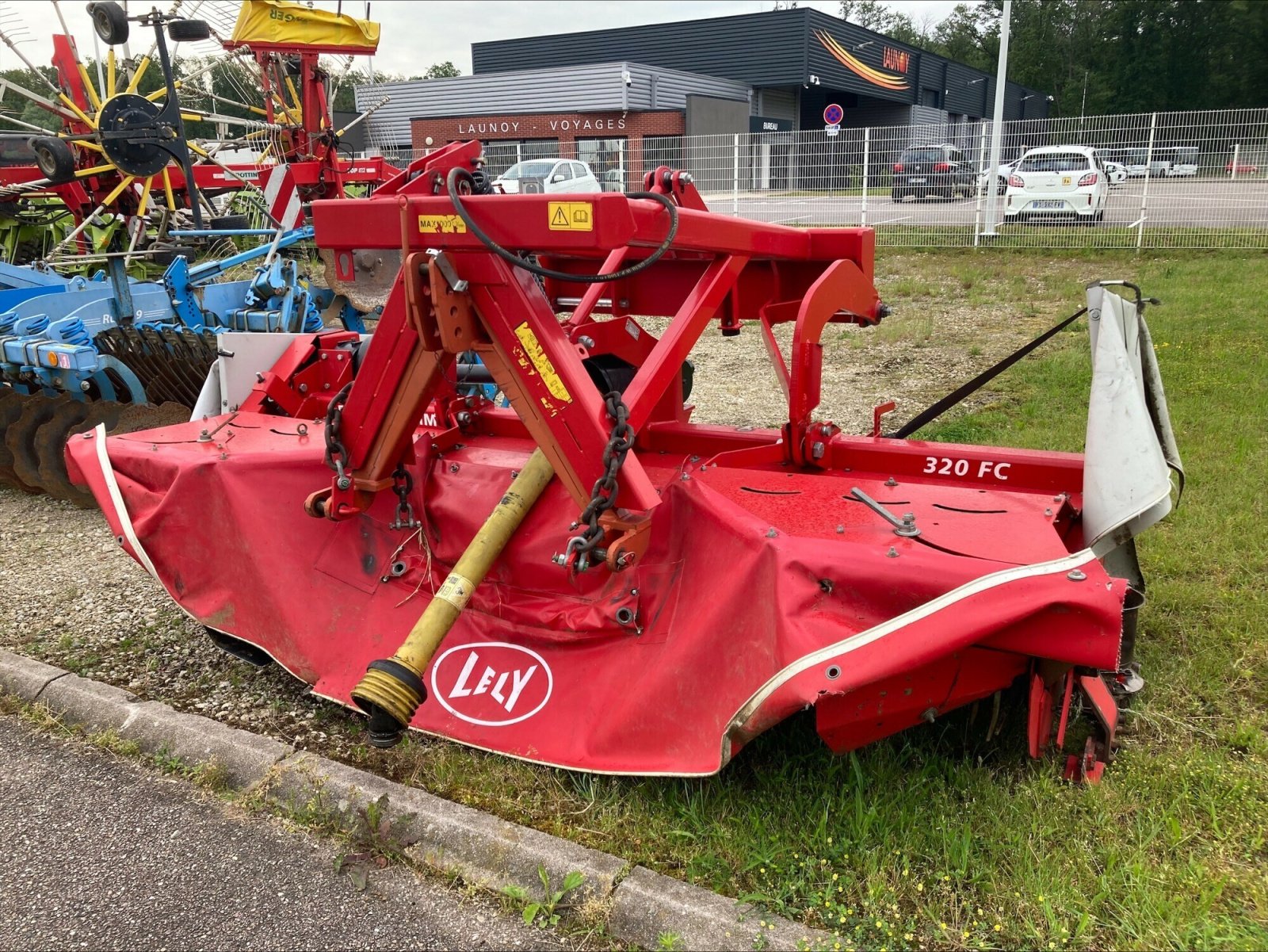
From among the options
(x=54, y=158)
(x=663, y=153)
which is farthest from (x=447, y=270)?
(x=663, y=153)

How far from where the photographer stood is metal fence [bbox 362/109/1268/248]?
12773 mm

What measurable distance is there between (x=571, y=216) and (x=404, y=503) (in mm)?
1338

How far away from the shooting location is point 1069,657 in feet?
6.92

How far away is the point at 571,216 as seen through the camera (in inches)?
88.4

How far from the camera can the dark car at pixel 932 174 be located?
1524 centimetres

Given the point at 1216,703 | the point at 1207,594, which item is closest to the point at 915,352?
the point at 1207,594

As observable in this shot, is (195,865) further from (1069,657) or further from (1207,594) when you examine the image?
(1207,594)

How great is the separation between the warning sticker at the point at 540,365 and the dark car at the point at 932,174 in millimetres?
13625

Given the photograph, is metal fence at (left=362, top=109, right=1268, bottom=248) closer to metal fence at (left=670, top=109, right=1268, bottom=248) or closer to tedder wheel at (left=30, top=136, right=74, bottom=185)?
metal fence at (left=670, top=109, right=1268, bottom=248)

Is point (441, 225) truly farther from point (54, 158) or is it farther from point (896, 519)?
point (54, 158)

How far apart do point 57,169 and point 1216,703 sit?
6619 millimetres

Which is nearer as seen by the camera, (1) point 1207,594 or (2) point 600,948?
(2) point 600,948

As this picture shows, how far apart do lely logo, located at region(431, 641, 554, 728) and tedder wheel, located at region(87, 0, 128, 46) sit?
4.15 m

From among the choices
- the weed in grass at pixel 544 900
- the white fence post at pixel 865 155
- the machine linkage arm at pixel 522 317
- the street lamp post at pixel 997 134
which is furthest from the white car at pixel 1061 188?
the weed in grass at pixel 544 900
